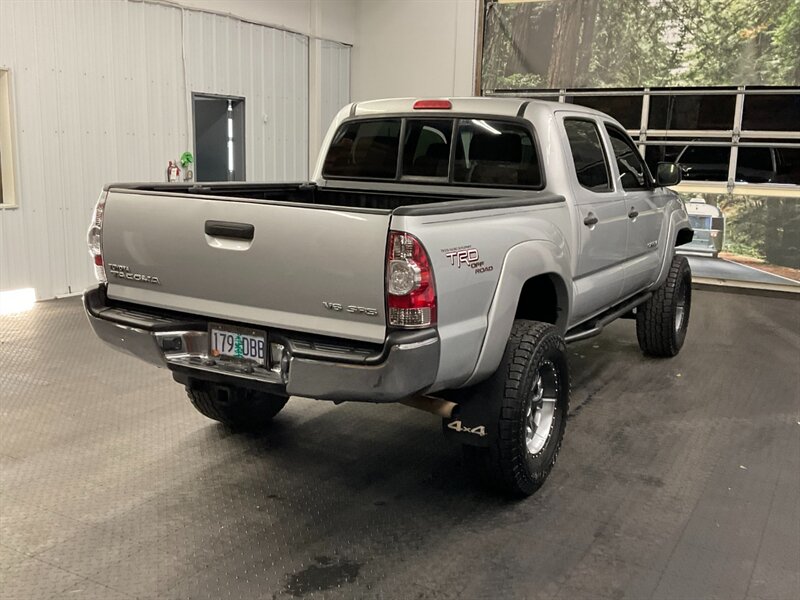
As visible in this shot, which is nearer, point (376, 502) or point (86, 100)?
point (376, 502)

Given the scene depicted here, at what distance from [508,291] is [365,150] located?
1769 mm

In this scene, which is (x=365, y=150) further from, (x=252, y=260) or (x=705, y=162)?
(x=705, y=162)

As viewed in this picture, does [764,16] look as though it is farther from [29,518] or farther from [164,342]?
[29,518]

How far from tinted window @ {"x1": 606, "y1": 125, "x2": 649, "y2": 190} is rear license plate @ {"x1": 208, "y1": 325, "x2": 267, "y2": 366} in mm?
2827

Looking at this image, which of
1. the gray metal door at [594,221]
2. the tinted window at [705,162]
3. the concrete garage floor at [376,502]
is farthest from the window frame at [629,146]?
the tinted window at [705,162]

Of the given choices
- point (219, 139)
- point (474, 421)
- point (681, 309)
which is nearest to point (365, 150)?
point (474, 421)

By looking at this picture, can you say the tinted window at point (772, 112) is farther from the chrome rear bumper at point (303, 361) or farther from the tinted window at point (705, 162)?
the chrome rear bumper at point (303, 361)

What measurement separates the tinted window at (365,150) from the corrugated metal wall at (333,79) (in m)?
6.88

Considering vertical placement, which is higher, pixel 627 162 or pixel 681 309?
pixel 627 162

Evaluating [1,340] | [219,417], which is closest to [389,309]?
[219,417]

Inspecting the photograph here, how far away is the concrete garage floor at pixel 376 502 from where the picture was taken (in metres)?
2.72

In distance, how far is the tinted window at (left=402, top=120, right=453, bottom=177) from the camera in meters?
4.19

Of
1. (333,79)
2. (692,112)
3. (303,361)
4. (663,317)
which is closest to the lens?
(303,361)

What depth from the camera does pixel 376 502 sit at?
335cm
